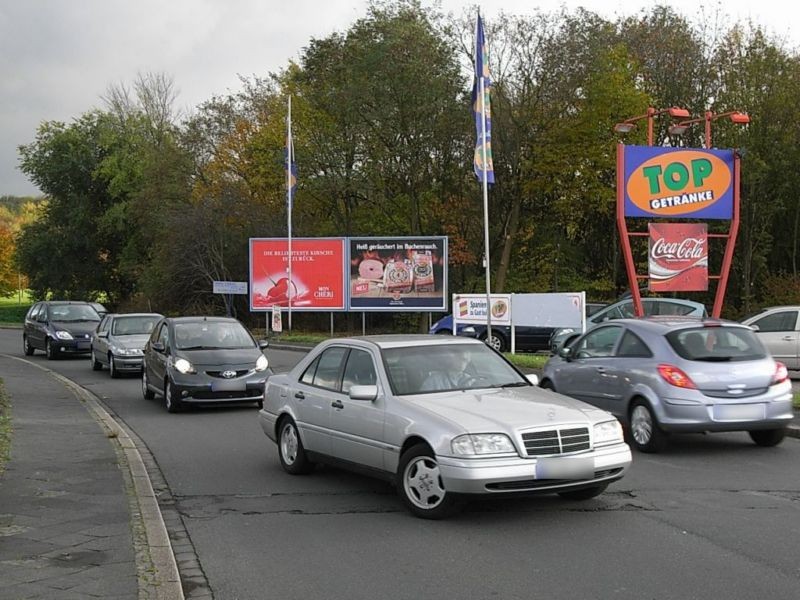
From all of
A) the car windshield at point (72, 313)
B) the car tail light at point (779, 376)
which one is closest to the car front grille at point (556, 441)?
the car tail light at point (779, 376)

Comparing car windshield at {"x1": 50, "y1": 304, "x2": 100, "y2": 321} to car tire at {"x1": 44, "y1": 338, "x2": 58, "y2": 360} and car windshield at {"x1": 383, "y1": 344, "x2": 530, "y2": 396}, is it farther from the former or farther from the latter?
car windshield at {"x1": 383, "y1": 344, "x2": 530, "y2": 396}

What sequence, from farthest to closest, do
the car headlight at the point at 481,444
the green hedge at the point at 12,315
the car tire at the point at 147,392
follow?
the green hedge at the point at 12,315 < the car tire at the point at 147,392 < the car headlight at the point at 481,444

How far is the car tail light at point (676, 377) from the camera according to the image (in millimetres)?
10367

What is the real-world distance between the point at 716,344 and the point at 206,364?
817 centimetres

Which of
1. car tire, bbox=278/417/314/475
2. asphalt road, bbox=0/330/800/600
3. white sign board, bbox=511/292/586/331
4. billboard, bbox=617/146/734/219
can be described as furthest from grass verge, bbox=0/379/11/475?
white sign board, bbox=511/292/586/331

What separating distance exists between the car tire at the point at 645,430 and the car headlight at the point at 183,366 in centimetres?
742

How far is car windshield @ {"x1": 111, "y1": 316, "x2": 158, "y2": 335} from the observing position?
23109mm

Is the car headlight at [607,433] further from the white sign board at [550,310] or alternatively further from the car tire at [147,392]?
the white sign board at [550,310]

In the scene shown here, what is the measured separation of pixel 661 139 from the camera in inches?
1689

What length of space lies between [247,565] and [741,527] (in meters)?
3.74

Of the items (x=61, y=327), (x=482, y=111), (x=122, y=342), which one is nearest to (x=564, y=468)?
(x=482, y=111)

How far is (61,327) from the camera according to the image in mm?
28484

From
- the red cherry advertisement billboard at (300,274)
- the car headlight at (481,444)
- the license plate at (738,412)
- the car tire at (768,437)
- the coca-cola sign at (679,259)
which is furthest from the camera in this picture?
the red cherry advertisement billboard at (300,274)

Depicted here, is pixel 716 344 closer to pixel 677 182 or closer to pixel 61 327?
pixel 677 182
